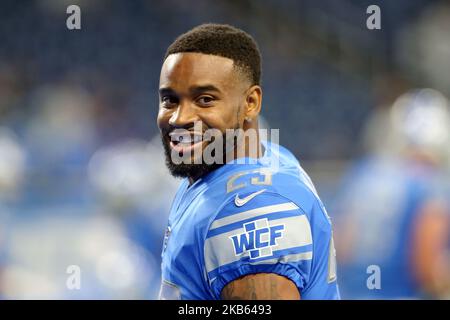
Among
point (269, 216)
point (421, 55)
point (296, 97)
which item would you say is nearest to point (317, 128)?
point (296, 97)

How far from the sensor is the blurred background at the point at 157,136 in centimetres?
513

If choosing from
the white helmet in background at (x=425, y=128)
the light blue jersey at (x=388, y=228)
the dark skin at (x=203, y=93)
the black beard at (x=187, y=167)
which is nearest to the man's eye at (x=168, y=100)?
the dark skin at (x=203, y=93)

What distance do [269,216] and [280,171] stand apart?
226 mm

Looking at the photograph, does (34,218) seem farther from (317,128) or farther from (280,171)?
(280,171)

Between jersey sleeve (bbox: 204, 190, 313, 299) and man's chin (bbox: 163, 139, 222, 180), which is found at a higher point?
man's chin (bbox: 163, 139, 222, 180)

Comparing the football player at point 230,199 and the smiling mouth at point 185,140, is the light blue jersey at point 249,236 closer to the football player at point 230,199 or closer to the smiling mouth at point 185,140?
the football player at point 230,199

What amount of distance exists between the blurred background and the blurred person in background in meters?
0.01

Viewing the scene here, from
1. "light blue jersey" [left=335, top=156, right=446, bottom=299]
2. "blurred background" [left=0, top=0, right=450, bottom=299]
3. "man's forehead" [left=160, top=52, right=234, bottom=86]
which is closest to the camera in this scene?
"man's forehead" [left=160, top=52, right=234, bottom=86]

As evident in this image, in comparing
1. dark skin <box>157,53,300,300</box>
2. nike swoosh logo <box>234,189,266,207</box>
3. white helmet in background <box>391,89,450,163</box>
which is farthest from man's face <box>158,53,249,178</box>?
white helmet in background <box>391,89,450,163</box>

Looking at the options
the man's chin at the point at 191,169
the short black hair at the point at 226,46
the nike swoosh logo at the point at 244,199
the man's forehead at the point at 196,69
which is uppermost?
the short black hair at the point at 226,46

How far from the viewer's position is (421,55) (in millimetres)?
7305

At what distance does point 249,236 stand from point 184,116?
1.48 ft

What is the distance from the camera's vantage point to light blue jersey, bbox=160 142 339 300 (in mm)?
1808

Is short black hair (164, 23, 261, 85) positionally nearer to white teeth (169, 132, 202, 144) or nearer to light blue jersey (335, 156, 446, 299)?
white teeth (169, 132, 202, 144)
